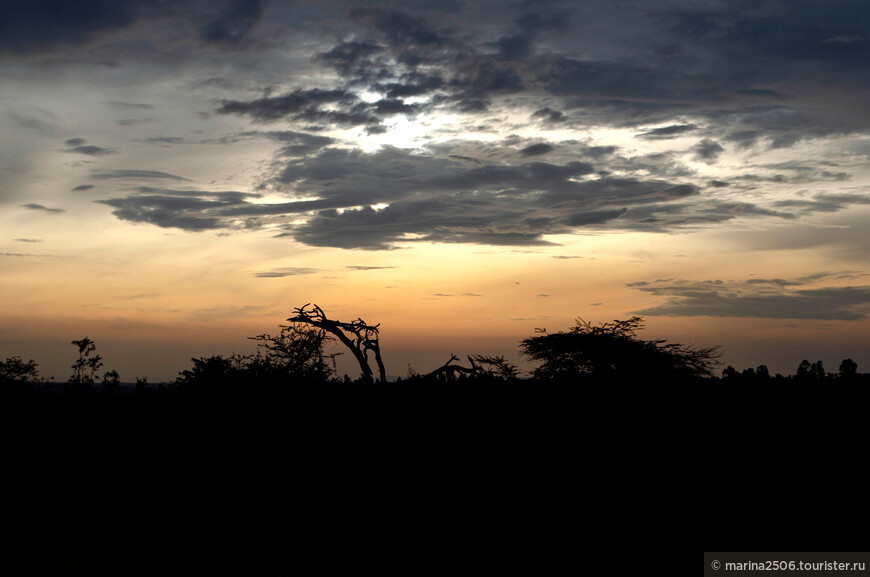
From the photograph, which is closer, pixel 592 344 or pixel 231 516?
pixel 231 516

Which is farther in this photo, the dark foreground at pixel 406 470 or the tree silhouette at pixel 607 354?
the tree silhouette at pixel 607 354

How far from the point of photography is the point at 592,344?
102 feet

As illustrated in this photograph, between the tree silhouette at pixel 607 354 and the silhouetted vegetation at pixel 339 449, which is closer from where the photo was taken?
the silhouetted vegetation at pixel 339 449

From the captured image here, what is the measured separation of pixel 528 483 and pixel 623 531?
2.49 meters

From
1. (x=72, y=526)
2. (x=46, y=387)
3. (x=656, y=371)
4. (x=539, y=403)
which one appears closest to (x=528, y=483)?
(x=539, y=403)

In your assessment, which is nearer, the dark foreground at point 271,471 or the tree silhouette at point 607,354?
the dark foreground at point 271,471

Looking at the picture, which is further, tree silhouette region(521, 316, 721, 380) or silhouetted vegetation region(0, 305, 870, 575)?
tree silhouette region(521, 316, 721, 380)

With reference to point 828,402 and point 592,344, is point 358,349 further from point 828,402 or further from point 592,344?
point 828,402

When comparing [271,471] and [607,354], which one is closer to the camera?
[271,471]

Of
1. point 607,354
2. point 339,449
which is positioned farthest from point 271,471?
point 607,354

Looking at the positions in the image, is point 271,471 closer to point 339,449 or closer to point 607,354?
point 339,449

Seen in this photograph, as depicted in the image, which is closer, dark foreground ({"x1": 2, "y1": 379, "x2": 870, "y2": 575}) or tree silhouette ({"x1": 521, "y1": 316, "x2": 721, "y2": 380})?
dark foreground ({"x1": 2, "y1": 379, "x2": 870, "y2": 575})

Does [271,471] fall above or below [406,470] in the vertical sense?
above

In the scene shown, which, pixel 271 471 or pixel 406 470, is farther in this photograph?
pixel 406 470
